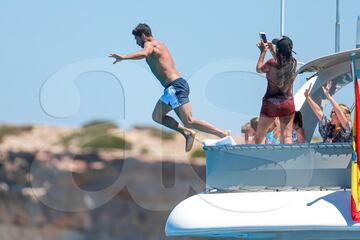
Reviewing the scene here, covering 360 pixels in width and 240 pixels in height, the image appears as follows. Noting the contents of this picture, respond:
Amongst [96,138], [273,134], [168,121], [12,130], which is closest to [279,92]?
[273,134]

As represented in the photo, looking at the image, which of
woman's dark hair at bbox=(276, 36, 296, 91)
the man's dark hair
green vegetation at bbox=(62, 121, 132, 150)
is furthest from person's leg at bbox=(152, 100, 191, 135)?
green vegetation at bbox=(62, 121, 132, 150)

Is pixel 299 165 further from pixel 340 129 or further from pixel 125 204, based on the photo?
pixel 125 204

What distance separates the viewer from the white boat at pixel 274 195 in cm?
1038

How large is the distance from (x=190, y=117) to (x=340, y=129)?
1.78 m

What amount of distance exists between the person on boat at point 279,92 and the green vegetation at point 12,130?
21.6m

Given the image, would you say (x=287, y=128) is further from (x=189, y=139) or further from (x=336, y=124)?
(x=189, y=139)

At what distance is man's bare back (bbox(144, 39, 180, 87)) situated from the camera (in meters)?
12.3

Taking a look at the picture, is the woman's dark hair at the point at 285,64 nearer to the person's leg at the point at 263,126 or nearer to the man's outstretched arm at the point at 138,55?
the person's leg at the point at 263,126

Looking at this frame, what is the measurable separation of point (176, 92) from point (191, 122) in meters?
0.47

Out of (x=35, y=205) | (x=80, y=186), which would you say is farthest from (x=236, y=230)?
(x=35, y=205)

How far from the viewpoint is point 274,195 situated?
10.7m

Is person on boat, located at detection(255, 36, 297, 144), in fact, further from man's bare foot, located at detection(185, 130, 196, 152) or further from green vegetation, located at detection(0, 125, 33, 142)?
green vegetation, located at detection(0, 125, 33, 142)

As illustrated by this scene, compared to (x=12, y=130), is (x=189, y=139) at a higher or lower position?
lower

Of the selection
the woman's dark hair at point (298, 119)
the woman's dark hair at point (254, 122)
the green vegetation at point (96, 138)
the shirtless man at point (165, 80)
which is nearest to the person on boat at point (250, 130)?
the woman's dark hair at point (254, 122)
